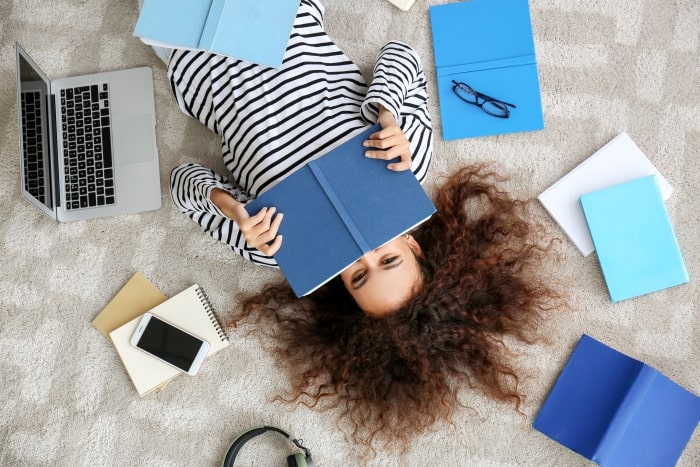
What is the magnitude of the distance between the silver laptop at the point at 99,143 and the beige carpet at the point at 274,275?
3cm

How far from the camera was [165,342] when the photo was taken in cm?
115

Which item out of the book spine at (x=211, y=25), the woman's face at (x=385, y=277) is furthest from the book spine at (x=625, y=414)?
the book spine at (x=211, y=25)

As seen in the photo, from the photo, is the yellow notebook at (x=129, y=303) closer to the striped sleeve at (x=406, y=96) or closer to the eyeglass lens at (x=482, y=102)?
the striped sleeve at (x=406, y=96)

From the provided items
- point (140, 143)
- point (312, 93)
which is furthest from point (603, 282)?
point (140, 143)

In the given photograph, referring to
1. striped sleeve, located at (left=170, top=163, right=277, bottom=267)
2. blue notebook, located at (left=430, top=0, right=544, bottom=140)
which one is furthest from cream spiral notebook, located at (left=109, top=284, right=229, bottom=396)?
blue notebook, located at (left=430, top=0, right=544, bottom=140)

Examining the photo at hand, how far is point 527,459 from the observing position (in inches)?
45.7

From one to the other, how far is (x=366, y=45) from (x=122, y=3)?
1.77 feet

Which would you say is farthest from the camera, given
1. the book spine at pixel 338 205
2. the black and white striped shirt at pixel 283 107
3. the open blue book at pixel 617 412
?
the open blue book at pixel 617 412

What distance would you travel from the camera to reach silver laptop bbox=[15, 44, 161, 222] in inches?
45.6

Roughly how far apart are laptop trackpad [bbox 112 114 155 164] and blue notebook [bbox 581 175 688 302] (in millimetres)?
910

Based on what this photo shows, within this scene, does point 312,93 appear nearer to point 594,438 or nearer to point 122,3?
point 122,3

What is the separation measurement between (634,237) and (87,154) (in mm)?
1127

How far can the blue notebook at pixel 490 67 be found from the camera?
118 cm

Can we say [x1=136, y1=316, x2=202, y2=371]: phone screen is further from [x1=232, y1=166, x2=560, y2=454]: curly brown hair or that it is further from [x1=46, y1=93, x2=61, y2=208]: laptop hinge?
[x1=46, y1=93, x2=61, y2=208]: laptop hinge
